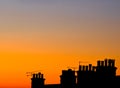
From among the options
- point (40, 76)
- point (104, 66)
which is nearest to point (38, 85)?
point (40, 76)

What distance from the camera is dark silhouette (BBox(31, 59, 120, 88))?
62719mm

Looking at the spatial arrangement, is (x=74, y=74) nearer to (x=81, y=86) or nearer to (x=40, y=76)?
(x=81, y=86)

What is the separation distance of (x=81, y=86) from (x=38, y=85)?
26.7ft

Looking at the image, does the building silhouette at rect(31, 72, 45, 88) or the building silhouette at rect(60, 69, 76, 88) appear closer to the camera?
the building silhouette at rect(60, 69, 76, 88)

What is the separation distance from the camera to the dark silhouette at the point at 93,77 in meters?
62.7

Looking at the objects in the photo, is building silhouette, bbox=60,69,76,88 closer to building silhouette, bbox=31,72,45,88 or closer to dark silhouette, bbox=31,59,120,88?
dark silhouette, bbox=31,59,120,88

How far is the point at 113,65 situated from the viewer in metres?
Result: 63.6

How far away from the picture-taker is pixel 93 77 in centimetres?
6438

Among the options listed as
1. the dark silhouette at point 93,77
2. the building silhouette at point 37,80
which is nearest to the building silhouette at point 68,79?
the dark silhouette at point 93,77

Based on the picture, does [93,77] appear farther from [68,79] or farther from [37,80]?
[37,80]

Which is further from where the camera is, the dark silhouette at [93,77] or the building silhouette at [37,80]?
the building silhouette at [37,80]

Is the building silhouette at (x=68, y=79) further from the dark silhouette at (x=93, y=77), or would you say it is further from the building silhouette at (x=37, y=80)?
the building silhouette at (x=37, y=80)

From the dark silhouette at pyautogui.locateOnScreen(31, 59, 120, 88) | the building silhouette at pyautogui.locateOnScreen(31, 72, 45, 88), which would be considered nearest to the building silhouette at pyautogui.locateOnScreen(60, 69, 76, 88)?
the dark silhouette at pyautogui.locateOnScreen(31, 59, 120, 88)

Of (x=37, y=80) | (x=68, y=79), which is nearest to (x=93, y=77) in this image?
(x=68, y=79)
